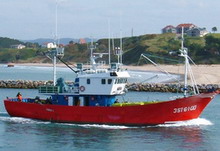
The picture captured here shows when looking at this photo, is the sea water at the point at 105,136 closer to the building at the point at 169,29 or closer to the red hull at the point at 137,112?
the red hull at the point at 137,112

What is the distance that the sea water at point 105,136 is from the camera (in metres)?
27.8

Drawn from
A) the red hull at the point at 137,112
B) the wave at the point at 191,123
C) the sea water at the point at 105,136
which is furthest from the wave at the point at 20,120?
the wave at the point at 191,123

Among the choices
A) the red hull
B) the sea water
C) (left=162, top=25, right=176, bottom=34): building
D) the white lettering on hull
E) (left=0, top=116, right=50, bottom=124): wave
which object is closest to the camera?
the sea water

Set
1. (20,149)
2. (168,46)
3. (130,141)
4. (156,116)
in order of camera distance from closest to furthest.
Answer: (20,149) → (130,141) → (156,116) → (168,46)

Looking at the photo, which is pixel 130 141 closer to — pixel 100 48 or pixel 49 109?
pixel 49 109

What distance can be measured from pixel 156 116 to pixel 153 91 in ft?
87.0

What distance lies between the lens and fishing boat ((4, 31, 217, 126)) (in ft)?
104

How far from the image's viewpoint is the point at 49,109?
3347 centimetres

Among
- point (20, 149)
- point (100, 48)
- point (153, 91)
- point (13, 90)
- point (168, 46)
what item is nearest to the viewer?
point (20, 149)

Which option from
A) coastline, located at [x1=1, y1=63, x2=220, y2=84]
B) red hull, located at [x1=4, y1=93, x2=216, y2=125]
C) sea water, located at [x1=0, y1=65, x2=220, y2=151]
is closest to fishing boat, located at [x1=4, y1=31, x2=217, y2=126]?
red hull, located at [x1=4, y1=93, x2=216, y2=125]

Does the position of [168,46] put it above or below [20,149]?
above

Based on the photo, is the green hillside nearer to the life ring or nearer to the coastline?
the coastline

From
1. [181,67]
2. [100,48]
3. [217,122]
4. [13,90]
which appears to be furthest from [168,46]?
[217,122]

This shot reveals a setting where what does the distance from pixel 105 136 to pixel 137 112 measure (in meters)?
2.67
